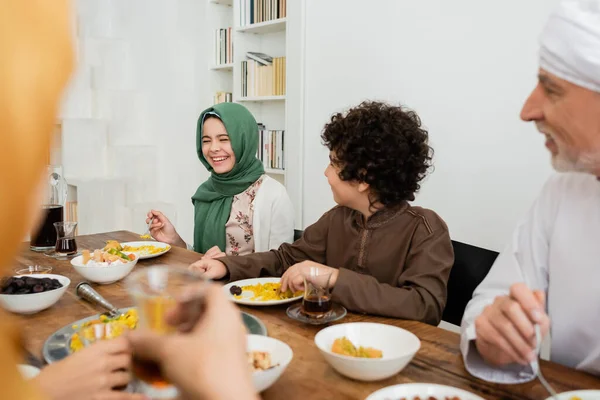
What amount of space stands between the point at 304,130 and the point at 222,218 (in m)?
1.45

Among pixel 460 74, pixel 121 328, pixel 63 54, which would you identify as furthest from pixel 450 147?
pixel 63 54

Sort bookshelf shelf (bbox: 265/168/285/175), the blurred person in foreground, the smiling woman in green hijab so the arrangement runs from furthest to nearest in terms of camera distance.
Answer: bookshelf shelf (bbox: 265/168/285/175)
the smiling woman in green hijab
the blurred person in foreground

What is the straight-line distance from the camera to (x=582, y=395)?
97 centimetres

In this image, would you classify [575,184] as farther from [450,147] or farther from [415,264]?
[450,147]

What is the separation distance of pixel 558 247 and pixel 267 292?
2.71 ft

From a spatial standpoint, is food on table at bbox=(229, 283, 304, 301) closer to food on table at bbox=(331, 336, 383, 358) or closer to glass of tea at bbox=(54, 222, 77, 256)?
food on table at bbox=(331, 336, 383, 358)

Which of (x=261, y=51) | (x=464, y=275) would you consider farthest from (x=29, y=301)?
(x=261, y=51)

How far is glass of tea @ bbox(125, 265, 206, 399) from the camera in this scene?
0.61m

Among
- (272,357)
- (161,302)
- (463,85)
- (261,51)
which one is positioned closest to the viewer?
(161,302)

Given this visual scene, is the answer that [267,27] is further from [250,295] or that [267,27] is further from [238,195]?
[250,295]

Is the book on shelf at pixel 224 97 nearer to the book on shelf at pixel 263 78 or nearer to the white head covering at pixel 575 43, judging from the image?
the book on shelf at pixel 263 78

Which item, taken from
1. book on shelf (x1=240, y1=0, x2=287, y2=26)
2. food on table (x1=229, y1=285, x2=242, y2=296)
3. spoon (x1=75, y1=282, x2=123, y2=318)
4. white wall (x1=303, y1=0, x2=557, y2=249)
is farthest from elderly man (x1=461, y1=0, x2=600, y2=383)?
book on shelf (x1=240, y1=0, x2=287, y2=26)

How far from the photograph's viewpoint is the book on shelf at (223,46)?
15.8 ft

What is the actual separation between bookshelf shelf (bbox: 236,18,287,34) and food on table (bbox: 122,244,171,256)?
2398 millimetres
